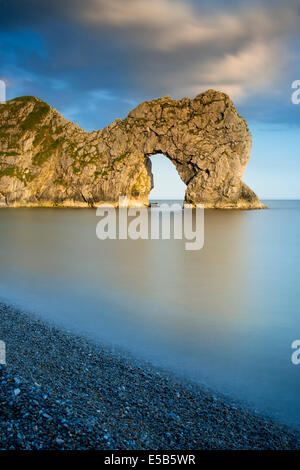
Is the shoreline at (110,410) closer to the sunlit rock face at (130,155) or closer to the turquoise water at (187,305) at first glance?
the turquoise water at (187,305)

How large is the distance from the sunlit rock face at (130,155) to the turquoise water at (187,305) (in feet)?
275

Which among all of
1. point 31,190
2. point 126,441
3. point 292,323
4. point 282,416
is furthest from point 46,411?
point 31,190

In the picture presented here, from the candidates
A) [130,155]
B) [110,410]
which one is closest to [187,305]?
[110,410]

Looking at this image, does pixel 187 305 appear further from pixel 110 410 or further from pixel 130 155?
pixel 130 155

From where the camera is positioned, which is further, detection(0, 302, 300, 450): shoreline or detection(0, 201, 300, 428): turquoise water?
detection(0, 201, 300, 428): turquoise water

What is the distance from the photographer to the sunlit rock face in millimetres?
106062

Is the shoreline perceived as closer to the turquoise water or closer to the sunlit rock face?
the turquoise water

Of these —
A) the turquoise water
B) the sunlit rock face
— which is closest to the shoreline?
the turquoise water

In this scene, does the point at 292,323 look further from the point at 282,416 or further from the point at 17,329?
the point at 17,329

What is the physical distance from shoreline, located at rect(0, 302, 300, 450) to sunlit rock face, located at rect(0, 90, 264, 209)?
102 metres

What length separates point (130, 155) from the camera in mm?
113312

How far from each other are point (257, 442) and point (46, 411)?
347 centimetres

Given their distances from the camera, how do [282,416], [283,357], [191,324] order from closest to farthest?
[282,416] < [283,357] < [191,324]

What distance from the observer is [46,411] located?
4.83m
